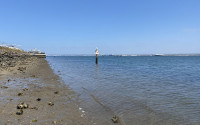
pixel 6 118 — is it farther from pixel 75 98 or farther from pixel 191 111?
pixel 191 111

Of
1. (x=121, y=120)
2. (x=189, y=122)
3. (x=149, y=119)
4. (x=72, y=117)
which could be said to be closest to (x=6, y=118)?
(x=72, y=117)

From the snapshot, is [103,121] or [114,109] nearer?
[103,121]

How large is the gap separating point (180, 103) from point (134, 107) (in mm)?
2981

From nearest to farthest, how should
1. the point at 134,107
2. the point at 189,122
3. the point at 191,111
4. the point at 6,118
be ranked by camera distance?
the point at 6,118
the point at 189,122
the point at 191,111
the point at 134,107

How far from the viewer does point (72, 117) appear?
682 cm

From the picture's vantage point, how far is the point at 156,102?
939 cm

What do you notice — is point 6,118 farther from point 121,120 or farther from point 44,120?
point 121,120

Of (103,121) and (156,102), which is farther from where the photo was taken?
(156,102)

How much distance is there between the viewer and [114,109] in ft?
26.7

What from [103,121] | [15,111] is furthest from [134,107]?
[15,111]

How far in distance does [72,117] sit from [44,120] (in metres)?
1.18

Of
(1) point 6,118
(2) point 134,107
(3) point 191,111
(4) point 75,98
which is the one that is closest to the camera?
(1) point 6,118

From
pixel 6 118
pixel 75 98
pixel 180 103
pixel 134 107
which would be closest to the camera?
pixel 6 118

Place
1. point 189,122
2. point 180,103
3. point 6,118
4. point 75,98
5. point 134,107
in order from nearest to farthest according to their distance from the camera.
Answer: point 6,118, point 189,122, point 134,107, point 180,103, point 75,98
